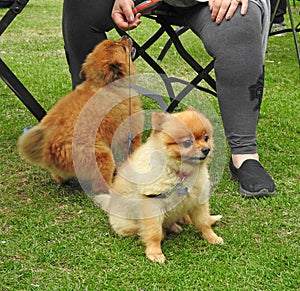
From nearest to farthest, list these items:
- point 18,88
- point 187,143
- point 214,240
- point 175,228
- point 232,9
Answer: point 187,143
point 214,240
point 175,228
point 232,9
point 18,88

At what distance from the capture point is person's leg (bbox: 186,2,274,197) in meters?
2.42

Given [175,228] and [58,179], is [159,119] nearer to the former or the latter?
[175,228]

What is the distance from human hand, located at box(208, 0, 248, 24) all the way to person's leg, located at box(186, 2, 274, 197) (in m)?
0.02

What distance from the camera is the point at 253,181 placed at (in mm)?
2443

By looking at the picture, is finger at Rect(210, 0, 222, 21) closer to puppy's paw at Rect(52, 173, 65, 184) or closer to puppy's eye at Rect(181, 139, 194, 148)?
puppy's eye at Rect(181, 139, 194, 148)

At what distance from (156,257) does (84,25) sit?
4.55 feet

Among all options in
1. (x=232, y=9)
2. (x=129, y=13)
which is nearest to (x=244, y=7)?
(x=232, y=9)

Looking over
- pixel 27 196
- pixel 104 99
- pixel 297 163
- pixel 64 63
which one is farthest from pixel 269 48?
pixel 27 196

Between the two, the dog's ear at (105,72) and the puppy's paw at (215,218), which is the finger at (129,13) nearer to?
the dog's ear at (105,72)

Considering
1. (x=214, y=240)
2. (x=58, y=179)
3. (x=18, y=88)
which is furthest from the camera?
(x=18, y=88)

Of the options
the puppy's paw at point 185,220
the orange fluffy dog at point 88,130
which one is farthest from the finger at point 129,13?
the puppy's paw at point 185,220

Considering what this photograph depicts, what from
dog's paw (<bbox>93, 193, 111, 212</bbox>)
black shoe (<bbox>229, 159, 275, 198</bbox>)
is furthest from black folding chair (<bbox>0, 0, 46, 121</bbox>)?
black shoe (<bbox>229, 159, 275, 198</bbox>)

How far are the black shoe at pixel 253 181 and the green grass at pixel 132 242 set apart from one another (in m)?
0.04

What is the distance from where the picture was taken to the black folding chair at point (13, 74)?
8.25 ft
